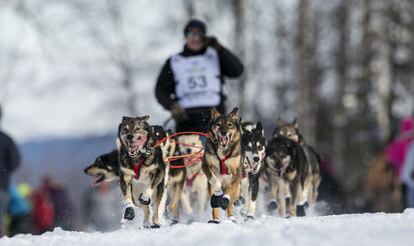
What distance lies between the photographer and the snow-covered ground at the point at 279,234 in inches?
209

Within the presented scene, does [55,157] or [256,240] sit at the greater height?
[256,240]

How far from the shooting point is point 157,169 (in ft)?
23.0

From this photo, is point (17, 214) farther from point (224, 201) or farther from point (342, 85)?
point (342, 85)

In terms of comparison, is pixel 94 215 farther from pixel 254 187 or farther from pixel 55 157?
pixel 55 157

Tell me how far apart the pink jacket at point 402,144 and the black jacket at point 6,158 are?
4.81 m

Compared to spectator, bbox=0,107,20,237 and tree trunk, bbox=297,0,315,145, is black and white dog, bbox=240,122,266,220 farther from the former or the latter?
tree trunk, bbox=297,0,315,145

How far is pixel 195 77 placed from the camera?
29.1ft

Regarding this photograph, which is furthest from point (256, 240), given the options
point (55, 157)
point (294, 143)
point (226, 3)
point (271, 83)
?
point (55, 157)

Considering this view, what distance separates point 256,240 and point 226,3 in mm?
14651

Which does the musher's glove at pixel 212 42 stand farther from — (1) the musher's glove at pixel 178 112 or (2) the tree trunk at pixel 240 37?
(2) the tree trunk at pixel 240 37

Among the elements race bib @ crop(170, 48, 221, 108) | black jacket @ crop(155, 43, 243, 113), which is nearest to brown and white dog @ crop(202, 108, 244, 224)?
race bib @ crop(170, 48, 221, 108)

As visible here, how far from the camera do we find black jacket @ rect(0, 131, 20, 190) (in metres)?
10.2

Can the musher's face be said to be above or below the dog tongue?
above

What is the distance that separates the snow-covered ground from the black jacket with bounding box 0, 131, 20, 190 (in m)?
3.79
